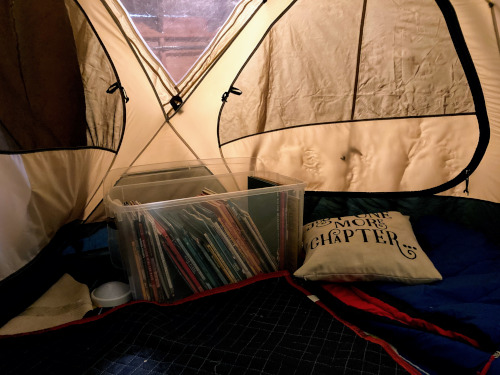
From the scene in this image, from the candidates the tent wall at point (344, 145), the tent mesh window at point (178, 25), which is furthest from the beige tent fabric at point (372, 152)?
the tent mesh window at point (178, 25)

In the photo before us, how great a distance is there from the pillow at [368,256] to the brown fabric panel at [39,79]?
90cm

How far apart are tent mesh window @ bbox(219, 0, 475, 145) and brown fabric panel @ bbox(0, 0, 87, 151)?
1.90 ft

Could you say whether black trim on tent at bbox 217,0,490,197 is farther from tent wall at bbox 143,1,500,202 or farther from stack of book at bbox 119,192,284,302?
stack of book at bbox 119,192,284,302

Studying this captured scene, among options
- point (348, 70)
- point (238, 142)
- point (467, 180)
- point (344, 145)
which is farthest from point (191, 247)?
point (467, 180)

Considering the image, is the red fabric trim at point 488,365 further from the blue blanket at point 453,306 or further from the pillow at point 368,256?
the pillow at point 368,256

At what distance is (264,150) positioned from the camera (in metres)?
1.54

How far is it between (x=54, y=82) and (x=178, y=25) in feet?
1.61

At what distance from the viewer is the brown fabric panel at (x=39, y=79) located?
1025mm

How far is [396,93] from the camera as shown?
1351 millimetres

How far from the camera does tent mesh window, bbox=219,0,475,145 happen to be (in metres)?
1.24

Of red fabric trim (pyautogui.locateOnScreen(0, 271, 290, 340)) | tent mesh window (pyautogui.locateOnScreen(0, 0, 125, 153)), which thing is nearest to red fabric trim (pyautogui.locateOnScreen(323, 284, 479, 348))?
red fabric trim (pyautogui.locateOnScreen(0, 271, 290, 340))

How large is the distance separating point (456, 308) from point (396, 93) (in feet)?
2.72

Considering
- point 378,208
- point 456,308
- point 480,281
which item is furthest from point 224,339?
point 378,208

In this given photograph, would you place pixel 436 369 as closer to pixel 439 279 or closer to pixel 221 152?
pixel 439 279
